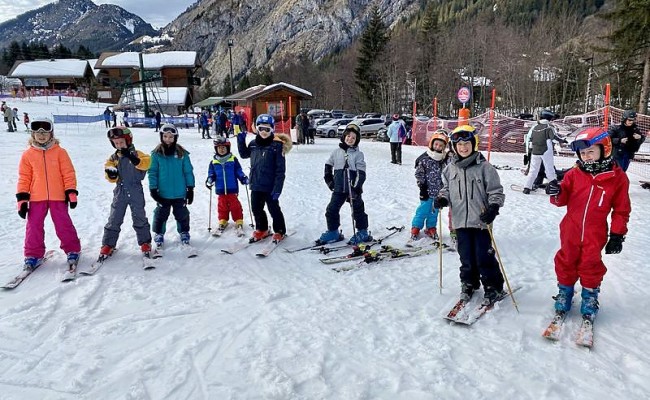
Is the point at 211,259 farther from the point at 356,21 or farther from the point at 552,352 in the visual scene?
the point at 356,21

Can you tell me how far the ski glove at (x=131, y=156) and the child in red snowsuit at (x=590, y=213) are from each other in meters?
4.64

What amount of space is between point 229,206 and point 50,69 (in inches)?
3250

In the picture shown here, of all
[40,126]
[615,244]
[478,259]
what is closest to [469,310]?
[478,259]

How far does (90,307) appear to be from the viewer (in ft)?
13.3

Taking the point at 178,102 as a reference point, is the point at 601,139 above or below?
below

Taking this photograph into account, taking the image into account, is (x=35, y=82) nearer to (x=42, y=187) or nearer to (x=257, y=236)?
(x=42, y=187)

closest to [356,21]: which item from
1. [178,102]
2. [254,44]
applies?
[254,44]

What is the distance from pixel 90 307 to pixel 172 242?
2.04m

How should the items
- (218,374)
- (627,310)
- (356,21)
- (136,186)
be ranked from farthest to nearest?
(356,21) < (136,186) < (627,310) < (218,374)

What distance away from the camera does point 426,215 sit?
6223 mm

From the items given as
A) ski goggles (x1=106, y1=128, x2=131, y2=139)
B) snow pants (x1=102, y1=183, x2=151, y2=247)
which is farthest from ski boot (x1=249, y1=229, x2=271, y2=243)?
ski goggles (x1=106, y1=128, x2=131, y2=139)

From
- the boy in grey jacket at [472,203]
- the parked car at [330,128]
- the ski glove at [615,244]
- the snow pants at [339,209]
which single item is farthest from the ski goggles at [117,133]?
the parked car at [330,128]

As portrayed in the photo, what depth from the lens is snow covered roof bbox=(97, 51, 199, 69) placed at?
68562mm

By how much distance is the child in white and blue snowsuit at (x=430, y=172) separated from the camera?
231 inches
